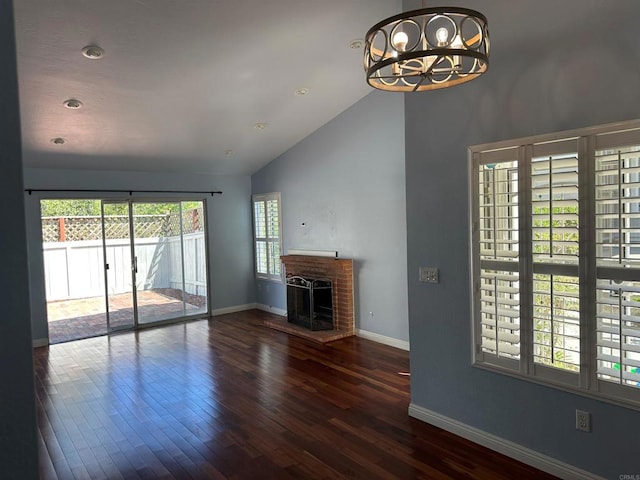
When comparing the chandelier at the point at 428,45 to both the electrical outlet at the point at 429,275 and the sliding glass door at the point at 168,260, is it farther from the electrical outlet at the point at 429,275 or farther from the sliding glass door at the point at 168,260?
the sliding glass door at the point at 168,260

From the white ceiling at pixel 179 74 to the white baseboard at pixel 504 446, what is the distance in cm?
327

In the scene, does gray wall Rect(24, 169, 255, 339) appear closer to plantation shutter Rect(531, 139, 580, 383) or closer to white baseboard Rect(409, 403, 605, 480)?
white baseboard Rect(409, 403, 605, 480)

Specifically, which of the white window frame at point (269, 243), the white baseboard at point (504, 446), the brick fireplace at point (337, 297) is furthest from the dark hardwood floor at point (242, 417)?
the white window frame at point (269, 243)

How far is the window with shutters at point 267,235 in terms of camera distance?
23.6 ft

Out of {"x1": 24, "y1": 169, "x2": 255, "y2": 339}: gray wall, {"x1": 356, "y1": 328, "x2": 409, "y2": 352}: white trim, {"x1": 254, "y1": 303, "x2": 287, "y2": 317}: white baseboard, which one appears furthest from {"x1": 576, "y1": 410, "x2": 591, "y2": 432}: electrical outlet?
{"x1": 24, "y1": 169, "x2": 255, "y2": 339}: gray wall

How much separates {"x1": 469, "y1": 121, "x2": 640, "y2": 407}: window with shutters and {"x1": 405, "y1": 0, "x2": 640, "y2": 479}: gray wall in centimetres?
10

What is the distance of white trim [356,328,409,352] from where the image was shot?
511 centimetres

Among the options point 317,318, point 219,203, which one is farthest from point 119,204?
point 317,318

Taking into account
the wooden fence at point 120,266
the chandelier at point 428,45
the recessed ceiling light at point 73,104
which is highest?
the recessed ceiling light at point 73,104

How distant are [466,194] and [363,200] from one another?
104 inches

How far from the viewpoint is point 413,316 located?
3.36 meters

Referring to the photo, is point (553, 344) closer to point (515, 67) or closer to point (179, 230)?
point (515, 67)

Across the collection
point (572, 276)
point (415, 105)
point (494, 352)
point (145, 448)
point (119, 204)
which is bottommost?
point (145, 448)

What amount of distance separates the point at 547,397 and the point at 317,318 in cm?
373
